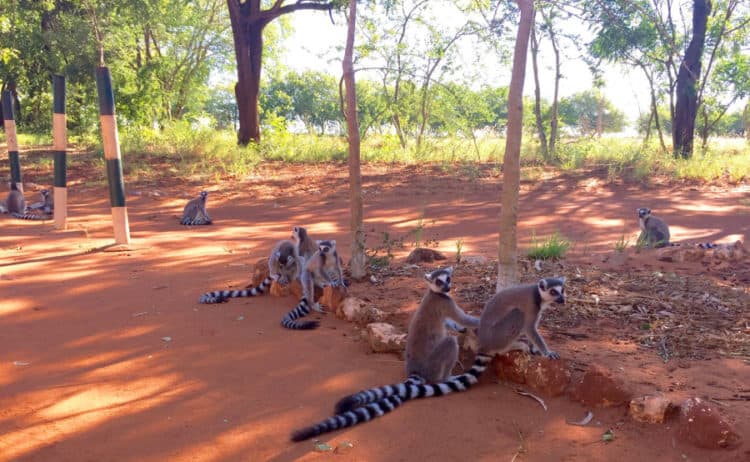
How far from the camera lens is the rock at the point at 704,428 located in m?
3.18

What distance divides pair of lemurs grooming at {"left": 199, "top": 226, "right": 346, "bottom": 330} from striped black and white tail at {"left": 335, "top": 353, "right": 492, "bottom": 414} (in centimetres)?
170

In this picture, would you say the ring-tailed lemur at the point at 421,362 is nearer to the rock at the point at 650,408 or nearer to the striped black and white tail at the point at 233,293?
the rock at the point at 650,408

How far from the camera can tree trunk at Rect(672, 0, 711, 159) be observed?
57.2 ft

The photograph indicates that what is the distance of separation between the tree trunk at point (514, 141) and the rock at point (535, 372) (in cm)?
98

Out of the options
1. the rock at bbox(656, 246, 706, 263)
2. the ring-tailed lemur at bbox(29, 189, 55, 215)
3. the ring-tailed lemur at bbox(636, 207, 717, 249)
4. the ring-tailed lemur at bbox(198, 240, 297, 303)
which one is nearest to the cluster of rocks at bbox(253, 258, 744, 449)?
Result: the ring-tailed lemur at bbox(198, 240, 297, 303)

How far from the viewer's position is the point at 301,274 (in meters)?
6.58

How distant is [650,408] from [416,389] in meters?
1.50

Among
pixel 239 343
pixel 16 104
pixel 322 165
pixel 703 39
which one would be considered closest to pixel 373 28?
pixel 322 165

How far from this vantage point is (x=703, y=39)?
1738 centimetres

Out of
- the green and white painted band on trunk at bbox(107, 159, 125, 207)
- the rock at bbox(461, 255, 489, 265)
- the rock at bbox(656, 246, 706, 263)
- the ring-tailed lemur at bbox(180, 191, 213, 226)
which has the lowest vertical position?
the rock at bbox(656, 246, 706, 263)

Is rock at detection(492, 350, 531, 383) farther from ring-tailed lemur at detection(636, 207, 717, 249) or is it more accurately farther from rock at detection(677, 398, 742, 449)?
ring-tailed lemur at detection(636, 207, 717, 249)

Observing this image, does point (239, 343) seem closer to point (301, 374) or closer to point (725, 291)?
point (301, 374)

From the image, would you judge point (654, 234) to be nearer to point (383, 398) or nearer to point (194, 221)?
point (383, 398)

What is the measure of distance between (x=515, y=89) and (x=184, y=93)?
2427 centimetres
